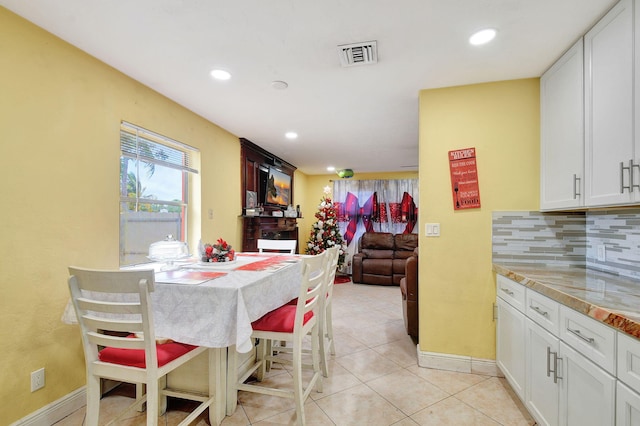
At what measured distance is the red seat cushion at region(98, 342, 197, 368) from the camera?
1.43 metres

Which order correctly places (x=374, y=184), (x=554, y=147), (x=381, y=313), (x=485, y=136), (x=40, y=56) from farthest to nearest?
(x=374, y=184) < (x=381, y=313) < (x=485, y=136) < (x=554, y=147) < (x=40, y=56)

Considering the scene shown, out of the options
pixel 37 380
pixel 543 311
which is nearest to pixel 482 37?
pixel 543 311

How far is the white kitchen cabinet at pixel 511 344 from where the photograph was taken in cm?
187

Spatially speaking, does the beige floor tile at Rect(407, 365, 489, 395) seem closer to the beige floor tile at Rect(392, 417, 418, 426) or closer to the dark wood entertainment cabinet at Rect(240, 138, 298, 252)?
the beige floor tile at Rect(392, 417, 418, 426)

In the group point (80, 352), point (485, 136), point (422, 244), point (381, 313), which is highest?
point (485, 136)

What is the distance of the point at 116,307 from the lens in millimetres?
1327

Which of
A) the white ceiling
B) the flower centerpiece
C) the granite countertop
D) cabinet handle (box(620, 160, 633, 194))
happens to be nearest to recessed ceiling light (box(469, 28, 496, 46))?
the white ceiling

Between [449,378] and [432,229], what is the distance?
3.91ft

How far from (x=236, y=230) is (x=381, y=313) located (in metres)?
2.28

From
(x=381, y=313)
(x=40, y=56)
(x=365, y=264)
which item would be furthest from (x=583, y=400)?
(x=365, y=264)

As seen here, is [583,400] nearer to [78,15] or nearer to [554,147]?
[554,147]

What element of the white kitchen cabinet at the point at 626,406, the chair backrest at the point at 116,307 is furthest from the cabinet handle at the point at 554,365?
the chair backrest at the point at 116,307

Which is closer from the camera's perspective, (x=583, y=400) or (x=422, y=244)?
(x=583, y=400)

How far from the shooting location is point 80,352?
1.98 metres
